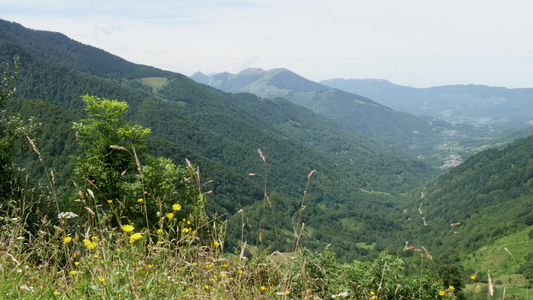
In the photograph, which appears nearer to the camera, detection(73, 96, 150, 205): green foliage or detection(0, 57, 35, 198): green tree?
detection(0, 57, 35, 198): green tree

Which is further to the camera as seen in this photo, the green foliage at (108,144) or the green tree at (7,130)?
the green foliage at (108,144)

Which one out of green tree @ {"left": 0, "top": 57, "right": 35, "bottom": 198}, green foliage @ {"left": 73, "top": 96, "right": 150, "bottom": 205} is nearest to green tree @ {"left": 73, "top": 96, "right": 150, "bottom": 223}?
green foliage @ {"left": 73, "top": 96, "right": 150, "bottom": 205}

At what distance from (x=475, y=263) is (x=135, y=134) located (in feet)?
433

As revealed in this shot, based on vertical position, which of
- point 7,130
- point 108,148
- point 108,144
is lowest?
point 108,148

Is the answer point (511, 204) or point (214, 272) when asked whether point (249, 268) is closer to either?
point (214, 272)

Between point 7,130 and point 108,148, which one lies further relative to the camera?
point 108,148

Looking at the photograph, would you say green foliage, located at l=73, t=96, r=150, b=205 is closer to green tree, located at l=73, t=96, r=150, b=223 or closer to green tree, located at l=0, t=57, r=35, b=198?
green tree, located at l=73, t=96, r=150, b=223

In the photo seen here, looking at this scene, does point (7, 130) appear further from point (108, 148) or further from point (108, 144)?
point (108, 148)

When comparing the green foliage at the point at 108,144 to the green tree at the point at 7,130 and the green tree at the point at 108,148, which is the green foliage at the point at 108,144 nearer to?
the green tree at the point at 108,148

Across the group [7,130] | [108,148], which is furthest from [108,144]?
[7,130]

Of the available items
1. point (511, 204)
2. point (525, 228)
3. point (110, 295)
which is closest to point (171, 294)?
point (110, 295)

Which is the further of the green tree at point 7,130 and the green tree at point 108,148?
the green tree at point 108,148

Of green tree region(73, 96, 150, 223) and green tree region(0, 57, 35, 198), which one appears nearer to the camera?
green tree region(0, 57, 35, 198)

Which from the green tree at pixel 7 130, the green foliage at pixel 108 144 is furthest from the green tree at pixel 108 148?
the green tree at pixel 7 130
